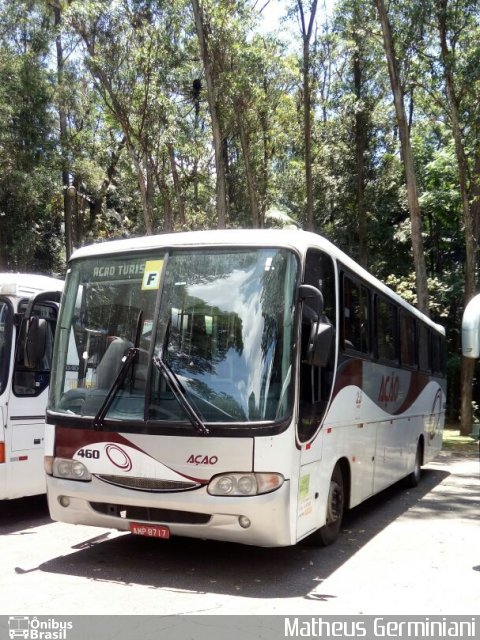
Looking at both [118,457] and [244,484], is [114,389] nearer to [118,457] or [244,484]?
[118,457]

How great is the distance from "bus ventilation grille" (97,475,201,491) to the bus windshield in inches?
18.6

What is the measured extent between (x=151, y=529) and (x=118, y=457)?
67 centimetres

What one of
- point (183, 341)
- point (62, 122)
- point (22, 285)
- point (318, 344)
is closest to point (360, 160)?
point (62, 122)

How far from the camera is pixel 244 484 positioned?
222 inches

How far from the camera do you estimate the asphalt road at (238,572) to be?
5.32m

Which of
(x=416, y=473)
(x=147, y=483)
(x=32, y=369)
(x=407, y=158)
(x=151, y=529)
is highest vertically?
(x=407, y=158)

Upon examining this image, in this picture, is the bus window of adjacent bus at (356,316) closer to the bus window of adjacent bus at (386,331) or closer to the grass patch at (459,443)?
the bus window of adjacent bus at (386,331)

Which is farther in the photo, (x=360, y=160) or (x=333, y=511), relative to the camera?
(x=360, y=160)

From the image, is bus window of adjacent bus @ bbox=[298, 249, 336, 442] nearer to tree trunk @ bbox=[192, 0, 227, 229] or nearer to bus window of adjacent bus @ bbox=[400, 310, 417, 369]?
bus window of adjacent bus @ bbox=[400, 310, 417, 369]

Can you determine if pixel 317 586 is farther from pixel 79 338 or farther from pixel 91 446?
pixel 79 338
